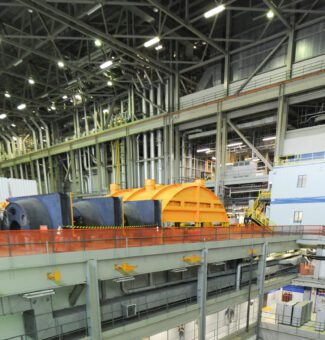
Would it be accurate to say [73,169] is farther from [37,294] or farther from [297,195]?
[37,294]

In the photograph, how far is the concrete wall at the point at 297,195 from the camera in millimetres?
14102

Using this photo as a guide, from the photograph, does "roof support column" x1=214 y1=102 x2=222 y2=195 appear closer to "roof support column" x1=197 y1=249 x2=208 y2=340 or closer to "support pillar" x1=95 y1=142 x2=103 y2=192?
"roof support column" x1=197 y1=249 x2=208 y2=340

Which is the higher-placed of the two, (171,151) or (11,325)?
(171,151)

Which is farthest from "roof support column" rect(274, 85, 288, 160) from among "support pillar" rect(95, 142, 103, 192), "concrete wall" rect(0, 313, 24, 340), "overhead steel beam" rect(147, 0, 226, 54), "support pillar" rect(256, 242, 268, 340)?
"support pillar" rect(95, 142, 103, 192)

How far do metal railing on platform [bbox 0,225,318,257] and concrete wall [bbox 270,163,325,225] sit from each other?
7874 millimetres

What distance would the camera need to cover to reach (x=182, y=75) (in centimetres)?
2252

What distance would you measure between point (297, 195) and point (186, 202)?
30.3 ft

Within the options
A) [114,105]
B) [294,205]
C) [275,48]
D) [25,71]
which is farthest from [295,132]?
[25,71]

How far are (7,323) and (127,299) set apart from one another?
324 centimetres

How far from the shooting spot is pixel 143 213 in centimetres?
949

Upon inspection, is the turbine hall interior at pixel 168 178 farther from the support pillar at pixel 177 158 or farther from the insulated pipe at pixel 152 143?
the insulated pipe at pixel 152 143

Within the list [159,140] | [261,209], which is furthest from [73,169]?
[261,209]

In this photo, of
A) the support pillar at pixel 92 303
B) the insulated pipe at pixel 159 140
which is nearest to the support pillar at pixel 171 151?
the insulated pipe at pixel 159 140

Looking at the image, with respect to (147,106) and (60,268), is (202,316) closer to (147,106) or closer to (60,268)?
(60,268)
